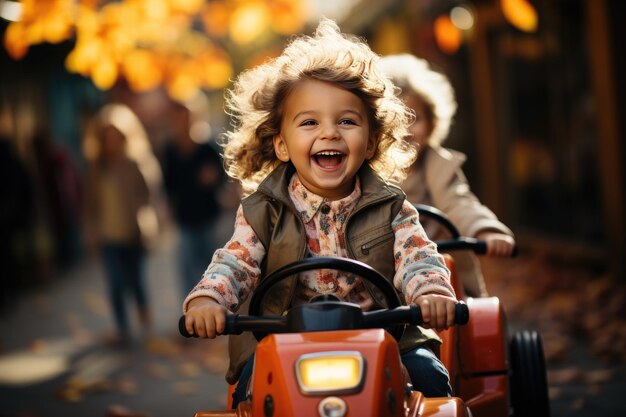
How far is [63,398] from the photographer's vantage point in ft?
22.7

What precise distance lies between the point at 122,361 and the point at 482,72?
7.73 meters

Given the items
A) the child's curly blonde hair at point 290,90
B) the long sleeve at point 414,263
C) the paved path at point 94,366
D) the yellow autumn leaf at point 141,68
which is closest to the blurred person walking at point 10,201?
the paved path at point 94,366

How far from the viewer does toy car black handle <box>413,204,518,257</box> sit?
187 inches

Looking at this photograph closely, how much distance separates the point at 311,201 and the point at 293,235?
210 millimetres

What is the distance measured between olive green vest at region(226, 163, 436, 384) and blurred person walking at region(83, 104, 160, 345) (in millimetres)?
5613

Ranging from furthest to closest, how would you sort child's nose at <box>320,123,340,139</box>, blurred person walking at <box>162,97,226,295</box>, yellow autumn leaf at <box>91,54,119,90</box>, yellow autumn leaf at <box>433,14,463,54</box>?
yellow autumn leaf at <box>433,14,463,54</box>, blurred person walking at <box>162,97,226,295</box>, yellow autumn leaf at <box>91,54,119,90</box>, child's nose at <box>320,123,340,139</box>

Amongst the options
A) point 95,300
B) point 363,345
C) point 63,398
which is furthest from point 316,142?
point 95,300

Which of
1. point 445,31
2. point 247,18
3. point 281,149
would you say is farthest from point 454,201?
point 445,31

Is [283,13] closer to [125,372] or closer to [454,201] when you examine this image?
[125,372]

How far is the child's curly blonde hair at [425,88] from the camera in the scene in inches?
231

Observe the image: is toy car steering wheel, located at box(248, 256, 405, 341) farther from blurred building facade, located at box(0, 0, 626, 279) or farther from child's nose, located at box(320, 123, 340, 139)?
blurred building facade, located at box(0, 0, 626, 279)

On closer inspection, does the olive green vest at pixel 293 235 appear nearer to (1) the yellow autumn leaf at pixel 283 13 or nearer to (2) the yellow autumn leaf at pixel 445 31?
(1) the yellow autumn leaf at pixel 283 13

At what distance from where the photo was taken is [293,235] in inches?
152

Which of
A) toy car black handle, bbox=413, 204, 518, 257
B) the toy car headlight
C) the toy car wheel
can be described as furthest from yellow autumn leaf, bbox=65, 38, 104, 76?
the toy car headlight
